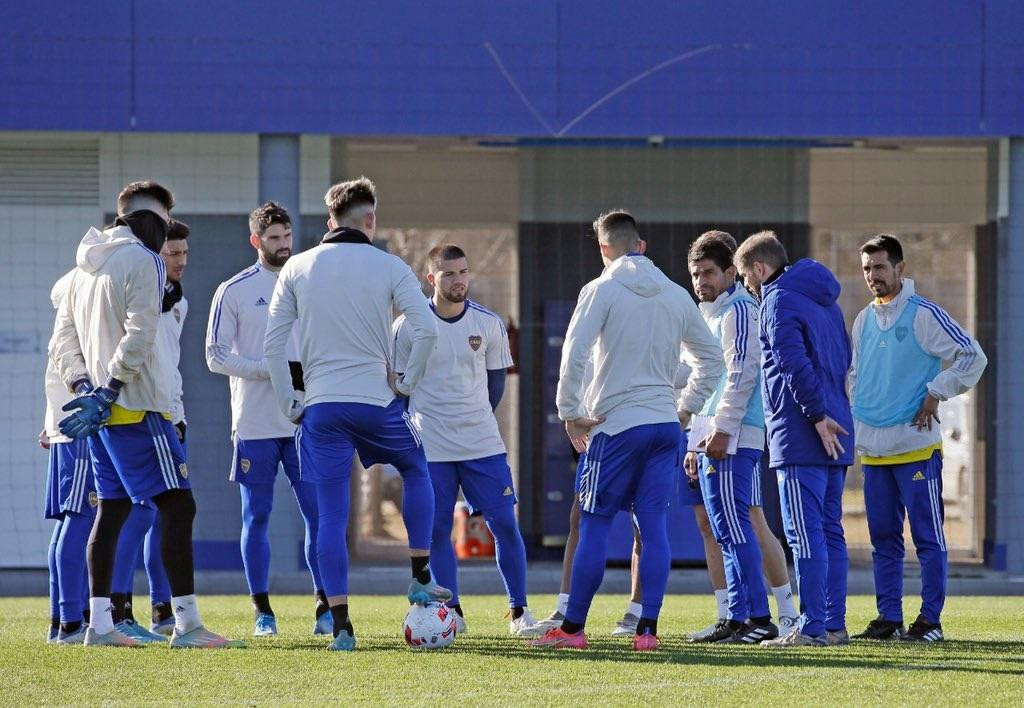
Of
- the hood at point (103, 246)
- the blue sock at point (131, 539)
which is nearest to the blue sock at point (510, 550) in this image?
the blue sock at point (131, 539)

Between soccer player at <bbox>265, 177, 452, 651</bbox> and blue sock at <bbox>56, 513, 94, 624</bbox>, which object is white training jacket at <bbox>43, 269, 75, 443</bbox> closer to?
blue sock at <bbox>56, 513, 94, 624</bbox>

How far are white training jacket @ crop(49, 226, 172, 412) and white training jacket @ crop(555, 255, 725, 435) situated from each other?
5.76ft

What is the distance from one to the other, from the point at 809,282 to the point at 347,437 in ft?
7.24

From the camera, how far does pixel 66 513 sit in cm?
756

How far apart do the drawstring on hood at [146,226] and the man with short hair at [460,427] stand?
4.50 feet

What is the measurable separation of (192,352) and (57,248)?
55.5 inches

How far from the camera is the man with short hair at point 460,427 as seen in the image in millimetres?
8156

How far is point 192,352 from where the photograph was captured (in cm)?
1327

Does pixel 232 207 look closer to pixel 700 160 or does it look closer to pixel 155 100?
pixel 155 100

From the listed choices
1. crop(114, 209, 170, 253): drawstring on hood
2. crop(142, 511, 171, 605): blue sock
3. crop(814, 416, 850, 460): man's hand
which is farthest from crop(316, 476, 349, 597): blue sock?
crop(814, 416, 850, 460): man's hand

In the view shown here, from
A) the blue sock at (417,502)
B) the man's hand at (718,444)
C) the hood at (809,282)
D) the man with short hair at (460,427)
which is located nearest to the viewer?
the blue sock at (417,502)

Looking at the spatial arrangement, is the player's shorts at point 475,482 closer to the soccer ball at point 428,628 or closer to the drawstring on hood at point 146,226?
the soccer ball at point 428,628

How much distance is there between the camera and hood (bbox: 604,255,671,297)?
23.0 feet

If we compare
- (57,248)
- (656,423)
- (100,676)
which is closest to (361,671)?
(100,676)
